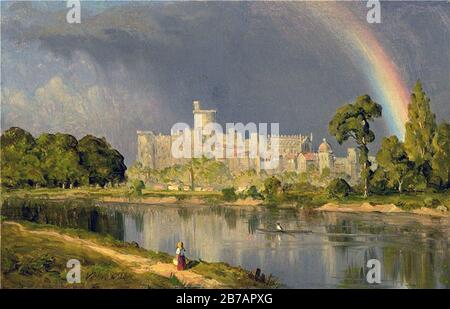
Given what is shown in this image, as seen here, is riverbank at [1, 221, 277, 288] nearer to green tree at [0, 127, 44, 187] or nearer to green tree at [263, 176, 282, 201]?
green tree at [0, 127, 44, 187]

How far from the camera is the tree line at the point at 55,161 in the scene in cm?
6544

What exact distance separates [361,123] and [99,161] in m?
20.4

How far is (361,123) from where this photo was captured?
218 ft

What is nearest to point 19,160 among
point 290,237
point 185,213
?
point 185,213

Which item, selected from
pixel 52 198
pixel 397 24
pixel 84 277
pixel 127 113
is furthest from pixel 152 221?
pixel 397 24

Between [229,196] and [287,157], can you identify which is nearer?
[229,196]

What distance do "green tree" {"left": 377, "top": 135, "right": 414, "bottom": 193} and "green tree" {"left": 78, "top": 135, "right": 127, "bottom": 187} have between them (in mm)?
20809

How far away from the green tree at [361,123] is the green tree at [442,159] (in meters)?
4.84

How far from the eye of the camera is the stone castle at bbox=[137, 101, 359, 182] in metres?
82.6

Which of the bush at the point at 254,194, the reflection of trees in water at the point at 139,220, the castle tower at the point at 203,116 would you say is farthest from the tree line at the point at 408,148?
the reflection of trees in water at the point at 139,220

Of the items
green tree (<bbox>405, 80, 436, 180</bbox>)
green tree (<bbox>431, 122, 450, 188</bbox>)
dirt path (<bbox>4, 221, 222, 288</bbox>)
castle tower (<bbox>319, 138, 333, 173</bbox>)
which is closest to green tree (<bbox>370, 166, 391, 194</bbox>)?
green tree (<bbox>405, 80, 436, 180</bbox>)

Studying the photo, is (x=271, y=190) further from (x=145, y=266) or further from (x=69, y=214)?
(x=145, y=266)

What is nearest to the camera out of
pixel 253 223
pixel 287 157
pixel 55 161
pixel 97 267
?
pixel 97 267

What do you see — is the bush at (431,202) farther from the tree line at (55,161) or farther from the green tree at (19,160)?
the green tree at (19,160)
